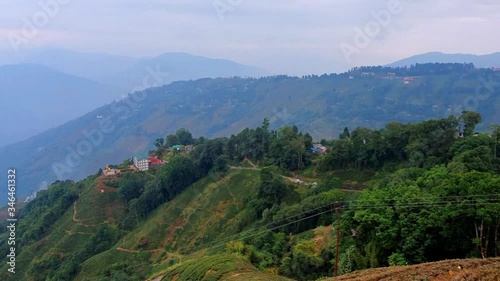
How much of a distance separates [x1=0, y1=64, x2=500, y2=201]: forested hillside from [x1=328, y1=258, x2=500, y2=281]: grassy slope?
119699 mm

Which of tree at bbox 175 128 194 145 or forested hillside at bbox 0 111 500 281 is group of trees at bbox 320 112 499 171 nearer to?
forested hillside at bbox 0 111 500 281

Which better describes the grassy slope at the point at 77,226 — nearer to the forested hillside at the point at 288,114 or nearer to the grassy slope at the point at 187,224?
the grassy slope at the point at 187,224

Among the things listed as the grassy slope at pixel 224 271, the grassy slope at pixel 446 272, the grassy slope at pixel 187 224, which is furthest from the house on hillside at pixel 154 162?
the grassy slope at pixel 446 272

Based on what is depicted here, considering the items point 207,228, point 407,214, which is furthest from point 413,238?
point 207,228

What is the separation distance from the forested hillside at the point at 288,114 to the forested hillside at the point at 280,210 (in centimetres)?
8129

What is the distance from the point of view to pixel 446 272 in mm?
12344

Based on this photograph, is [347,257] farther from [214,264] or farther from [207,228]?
[207,228]

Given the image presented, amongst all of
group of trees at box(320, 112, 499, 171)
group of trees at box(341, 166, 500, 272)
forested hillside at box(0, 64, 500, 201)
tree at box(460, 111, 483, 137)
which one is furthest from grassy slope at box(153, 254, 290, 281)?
forested hillside at box(0, 64, 500, 201)

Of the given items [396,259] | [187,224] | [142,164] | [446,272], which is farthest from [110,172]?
[446,272]

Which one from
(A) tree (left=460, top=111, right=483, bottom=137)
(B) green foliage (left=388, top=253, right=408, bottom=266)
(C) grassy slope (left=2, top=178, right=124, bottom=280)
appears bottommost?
(C) grassy slope (left=2, top=178, right=124, bottom=280)

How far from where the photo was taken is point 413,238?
63.1 feet

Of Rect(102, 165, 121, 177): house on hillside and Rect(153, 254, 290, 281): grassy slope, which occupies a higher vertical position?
Rect(102, 165, 121, 177): house on hillside

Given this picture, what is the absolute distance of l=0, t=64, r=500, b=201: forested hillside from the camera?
146 meters

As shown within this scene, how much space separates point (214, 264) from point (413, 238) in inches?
386
